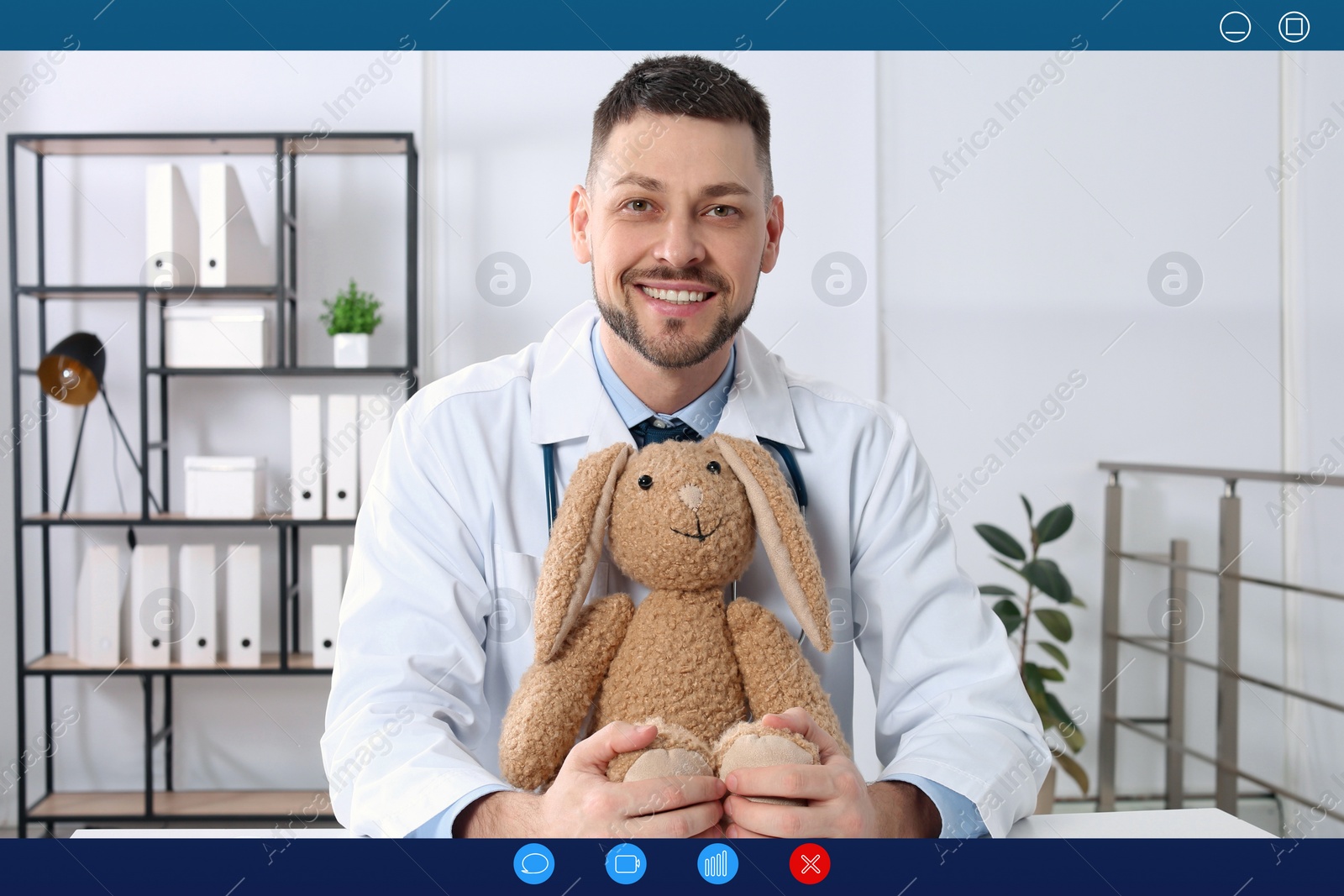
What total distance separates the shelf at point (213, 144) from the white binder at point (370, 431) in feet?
2.04

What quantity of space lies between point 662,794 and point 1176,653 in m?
2.11

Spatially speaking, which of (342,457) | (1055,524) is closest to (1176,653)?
(1055,524)

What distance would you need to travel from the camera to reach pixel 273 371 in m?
2.14

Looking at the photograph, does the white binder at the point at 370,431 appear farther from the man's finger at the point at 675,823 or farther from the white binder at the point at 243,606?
the man's finger at the point at 675,823

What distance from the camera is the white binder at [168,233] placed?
2.08 metres

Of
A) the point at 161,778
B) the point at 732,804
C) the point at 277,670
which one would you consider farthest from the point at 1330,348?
the point at 161,778

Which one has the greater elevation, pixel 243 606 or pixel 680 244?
pixel 680 244

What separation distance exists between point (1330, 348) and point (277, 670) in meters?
2.74

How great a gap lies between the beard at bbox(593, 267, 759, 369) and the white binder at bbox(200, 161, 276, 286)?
153cm

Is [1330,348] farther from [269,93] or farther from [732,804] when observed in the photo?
[269,93]

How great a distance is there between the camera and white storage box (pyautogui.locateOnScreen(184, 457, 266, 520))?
2.14 m
